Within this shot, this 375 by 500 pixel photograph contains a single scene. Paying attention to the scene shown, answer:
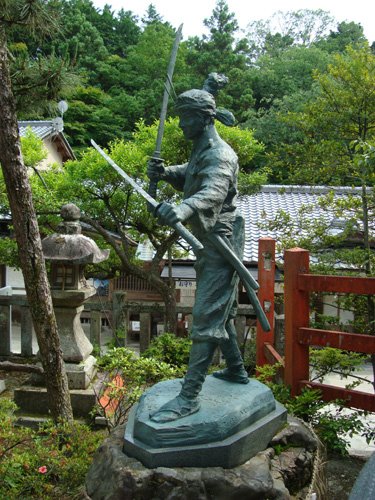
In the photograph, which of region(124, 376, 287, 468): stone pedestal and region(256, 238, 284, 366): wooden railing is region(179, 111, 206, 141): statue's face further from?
region(256, 238, 284, 366): wooden railing

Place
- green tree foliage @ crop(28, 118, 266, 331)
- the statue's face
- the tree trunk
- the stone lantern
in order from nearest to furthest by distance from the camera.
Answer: the statue's face → the tree trunk → the stone lantern → green tree foliage @ crop(28, 118, 266, 331)

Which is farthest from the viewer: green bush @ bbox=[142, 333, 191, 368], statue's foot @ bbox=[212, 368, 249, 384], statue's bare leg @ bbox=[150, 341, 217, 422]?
green bush @ bbox=[142, 333, 191, 368]

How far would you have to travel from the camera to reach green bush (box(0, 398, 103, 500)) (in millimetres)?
3516

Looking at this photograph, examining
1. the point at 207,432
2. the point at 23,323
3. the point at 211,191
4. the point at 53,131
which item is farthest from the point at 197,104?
the point at 53,131

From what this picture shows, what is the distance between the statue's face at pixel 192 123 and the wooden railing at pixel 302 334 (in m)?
1.83

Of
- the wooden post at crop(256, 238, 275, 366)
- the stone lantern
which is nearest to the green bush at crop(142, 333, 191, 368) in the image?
the stone lantern

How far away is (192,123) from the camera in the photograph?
317 cm

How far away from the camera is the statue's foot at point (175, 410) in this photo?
3008 millimetres

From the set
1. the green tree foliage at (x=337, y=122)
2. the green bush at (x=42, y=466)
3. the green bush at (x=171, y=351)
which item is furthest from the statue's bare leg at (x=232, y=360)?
the green tree foliage at (x=337, y=122)

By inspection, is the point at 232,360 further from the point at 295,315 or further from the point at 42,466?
the point at 42,466

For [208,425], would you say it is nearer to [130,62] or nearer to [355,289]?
[355,289]

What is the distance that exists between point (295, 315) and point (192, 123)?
223 cm

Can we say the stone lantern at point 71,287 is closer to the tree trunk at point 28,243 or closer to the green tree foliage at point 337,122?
the tree trunk at point 28,243

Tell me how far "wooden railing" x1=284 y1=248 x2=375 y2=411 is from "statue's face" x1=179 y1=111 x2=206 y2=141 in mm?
1832
